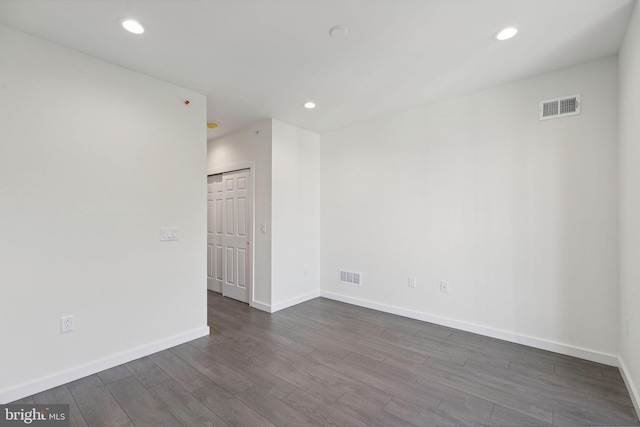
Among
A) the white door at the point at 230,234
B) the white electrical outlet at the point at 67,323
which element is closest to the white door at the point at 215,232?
the white door at the point at 230,234

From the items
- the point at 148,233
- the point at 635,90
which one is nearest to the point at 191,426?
the point at 148,233

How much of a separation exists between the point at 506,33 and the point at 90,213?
12.1 ft

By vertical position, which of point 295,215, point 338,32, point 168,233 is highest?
point 338,32

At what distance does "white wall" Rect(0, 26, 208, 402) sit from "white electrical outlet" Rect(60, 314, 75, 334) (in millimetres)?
41

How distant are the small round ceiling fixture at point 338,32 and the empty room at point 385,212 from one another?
1 centimetres

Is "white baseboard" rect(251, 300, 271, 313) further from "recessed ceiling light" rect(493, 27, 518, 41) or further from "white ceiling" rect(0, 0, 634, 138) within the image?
"recessed ceiling light" rect(493, 27, 518, 41)

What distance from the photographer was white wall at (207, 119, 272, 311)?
4078 mm

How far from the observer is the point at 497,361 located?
2.64m

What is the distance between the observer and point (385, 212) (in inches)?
158

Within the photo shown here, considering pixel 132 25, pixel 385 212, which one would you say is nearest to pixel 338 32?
pixel 132 25

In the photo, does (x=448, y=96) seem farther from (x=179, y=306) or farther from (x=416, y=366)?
(x=179, y=306)

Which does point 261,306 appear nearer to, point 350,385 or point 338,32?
point 350,385

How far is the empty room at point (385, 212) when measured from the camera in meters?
2.02

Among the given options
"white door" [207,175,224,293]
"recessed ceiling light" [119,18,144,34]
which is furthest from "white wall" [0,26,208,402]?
"white door" [207,175,224,293]
